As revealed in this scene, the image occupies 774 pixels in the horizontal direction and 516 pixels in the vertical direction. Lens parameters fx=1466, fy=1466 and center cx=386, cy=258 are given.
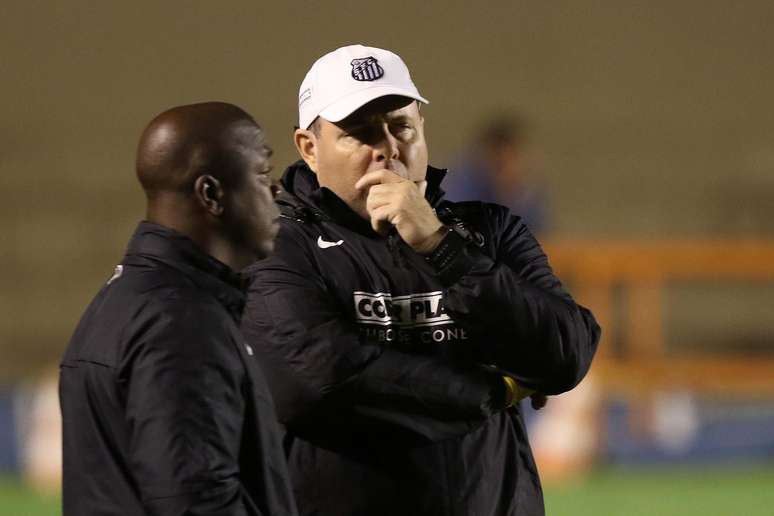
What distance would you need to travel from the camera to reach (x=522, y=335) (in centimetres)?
285

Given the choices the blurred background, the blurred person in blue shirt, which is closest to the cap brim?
the blurred person in blue shirt

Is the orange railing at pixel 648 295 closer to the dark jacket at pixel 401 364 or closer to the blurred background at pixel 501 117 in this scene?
A: the blurred background at pixel 501 117

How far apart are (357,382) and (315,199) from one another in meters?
0.43

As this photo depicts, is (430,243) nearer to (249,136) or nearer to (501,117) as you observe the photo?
(249,136)

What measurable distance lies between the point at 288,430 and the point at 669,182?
34.7ft

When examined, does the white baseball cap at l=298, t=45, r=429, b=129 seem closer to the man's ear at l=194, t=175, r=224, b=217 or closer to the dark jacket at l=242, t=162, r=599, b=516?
the dark jacket at l=242, t=162, r=599, b=516

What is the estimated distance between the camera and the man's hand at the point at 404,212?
2859 mm

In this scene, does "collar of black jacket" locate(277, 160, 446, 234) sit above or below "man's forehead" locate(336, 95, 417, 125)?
below

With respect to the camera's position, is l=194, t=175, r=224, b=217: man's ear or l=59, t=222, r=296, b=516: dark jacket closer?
l=59, t=222, r=296, b=516: dark jacket

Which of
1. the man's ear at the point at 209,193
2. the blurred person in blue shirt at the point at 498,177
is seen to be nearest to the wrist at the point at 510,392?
the man's ear at the point at 209,193

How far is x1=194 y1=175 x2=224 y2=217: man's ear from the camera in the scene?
2.42 m

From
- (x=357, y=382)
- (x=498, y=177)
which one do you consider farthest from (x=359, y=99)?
(x=498, y=177)

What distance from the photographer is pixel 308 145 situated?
10.3 ft

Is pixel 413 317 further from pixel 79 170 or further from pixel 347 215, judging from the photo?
pixel 79 170
